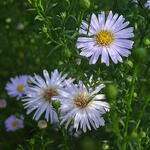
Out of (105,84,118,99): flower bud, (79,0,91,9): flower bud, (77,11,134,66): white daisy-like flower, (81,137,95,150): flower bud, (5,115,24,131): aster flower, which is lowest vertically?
(81,137,95,150): flower bud

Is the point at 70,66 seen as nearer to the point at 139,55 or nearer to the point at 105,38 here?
the point at 105,38

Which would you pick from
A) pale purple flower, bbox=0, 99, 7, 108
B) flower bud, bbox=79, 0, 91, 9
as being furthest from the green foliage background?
pale purple flower, bbox=0, 99, 7, 108

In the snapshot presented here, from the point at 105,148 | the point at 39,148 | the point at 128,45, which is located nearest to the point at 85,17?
the point at 128,45

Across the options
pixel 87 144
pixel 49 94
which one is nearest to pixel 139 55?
pixel 49 94

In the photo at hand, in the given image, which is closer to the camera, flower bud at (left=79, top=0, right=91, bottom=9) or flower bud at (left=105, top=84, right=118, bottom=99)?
flower bud at (left=105, top=84, right=118, bottom=99)

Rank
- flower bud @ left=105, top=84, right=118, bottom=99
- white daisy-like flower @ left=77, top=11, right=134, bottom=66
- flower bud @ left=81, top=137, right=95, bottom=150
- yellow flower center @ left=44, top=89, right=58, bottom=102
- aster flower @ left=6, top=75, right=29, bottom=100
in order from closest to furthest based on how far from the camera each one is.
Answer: flower bud @ left=105, top=84, right=118, bottom=99 < white daisy-like flower @ left=77, top=11, right=134, bottom=66 < yellow flower center @ left=44, top=89, right=58, bottom=102 < flower bud @ left=81, top=137, right=95, bottom=150 < aster flower @ left=6, top=75, right=29, bottom=100

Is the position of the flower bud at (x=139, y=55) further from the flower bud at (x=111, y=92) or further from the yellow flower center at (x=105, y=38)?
the yellow flower center at (x=105, y=38)

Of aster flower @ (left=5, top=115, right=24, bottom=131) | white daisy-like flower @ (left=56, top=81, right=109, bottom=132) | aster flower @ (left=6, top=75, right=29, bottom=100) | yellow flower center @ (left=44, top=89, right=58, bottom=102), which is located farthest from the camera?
aster flower @ (left=6, top=75, right=29, bottom=100)

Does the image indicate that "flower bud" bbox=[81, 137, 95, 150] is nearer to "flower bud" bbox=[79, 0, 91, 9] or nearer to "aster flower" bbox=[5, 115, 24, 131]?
"aster flower" bbox=[5, 115, 24, 131]

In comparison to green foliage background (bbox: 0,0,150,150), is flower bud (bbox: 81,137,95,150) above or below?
below
